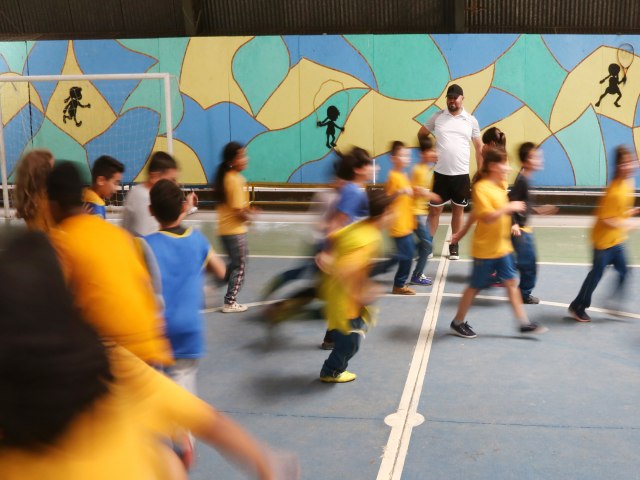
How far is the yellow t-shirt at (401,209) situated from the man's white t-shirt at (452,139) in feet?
6.47

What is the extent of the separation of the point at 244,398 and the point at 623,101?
1004 centimetres

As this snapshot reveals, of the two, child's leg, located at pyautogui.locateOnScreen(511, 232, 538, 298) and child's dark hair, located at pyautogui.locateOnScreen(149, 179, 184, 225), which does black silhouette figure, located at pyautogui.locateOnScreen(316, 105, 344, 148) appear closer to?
child's leg, located at pyautogui.locateOnScreen(511, 232, 538, 298)

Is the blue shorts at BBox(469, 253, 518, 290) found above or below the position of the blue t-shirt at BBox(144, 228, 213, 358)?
below

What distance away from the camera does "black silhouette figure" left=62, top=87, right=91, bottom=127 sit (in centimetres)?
1305

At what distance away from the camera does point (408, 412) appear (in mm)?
4176

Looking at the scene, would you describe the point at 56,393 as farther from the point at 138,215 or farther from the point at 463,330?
the point at 463,330

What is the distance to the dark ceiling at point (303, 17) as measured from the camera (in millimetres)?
13273

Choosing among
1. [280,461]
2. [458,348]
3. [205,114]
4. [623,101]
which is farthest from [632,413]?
[205,114]

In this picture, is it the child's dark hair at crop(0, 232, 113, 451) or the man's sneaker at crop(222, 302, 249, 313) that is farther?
the man's sneaker at crop(222, 302, 249, 313)

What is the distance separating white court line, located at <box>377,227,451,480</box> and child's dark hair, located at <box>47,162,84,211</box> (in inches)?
78.3

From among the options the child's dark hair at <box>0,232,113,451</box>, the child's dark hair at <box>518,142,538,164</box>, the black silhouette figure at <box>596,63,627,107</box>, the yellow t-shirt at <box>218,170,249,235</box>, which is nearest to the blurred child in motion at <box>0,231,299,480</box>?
the child's dark hair at <box>0,232,113,451</box>

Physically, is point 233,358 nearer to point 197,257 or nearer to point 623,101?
point 197,257

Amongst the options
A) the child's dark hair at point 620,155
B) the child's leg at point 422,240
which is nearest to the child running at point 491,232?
the child's dark hair at point 620,155

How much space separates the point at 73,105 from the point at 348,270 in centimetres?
1053
